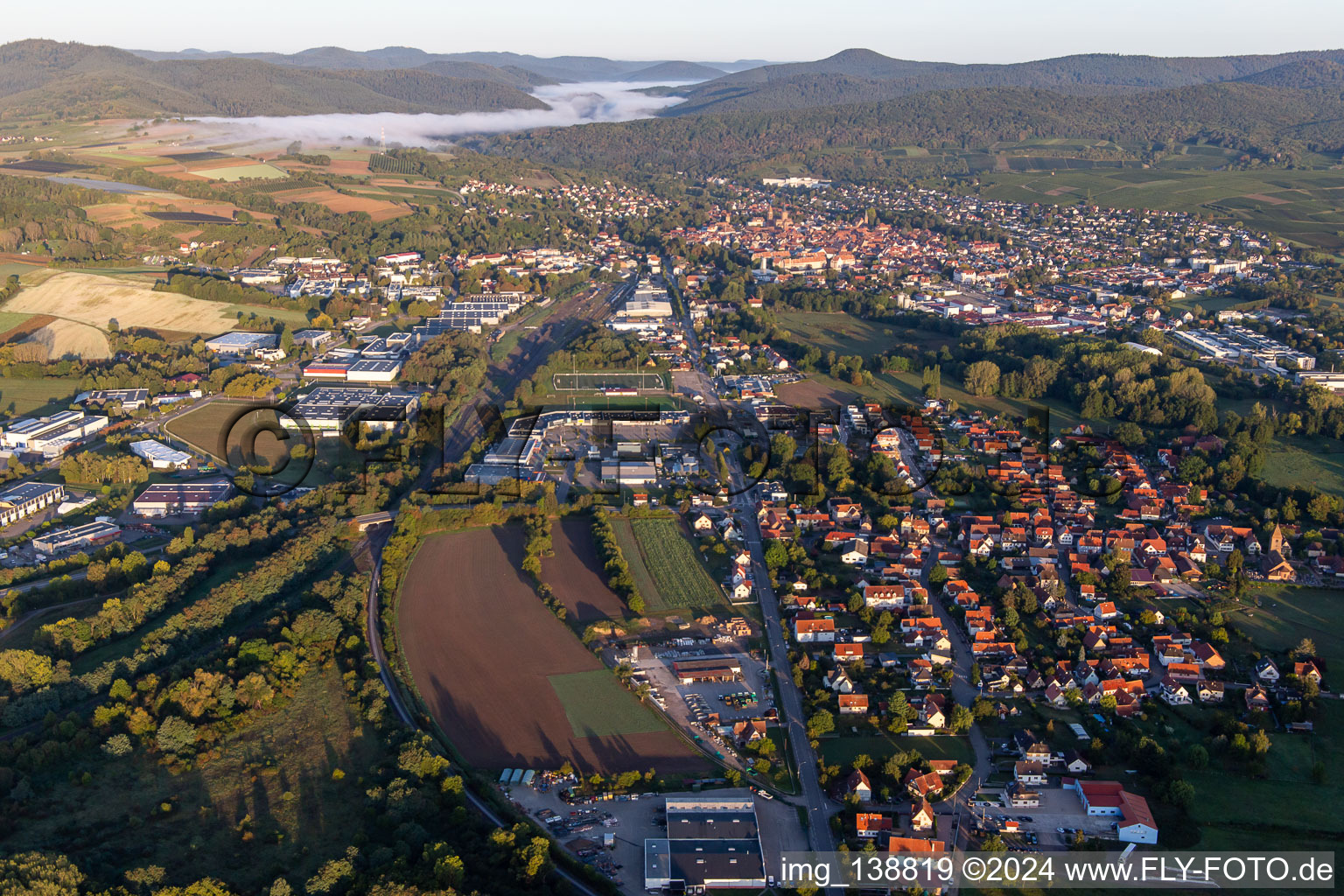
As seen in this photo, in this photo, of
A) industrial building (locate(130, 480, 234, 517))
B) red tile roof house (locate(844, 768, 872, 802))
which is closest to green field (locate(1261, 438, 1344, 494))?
red tile roof house (locate(844, 768, 872, 802))

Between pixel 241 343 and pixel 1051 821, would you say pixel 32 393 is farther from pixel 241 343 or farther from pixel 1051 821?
pixel 1051 821

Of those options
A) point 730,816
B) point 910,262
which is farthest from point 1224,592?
point 910,262

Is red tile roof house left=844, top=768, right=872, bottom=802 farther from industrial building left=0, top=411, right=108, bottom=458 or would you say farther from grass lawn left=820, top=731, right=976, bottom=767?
industrial building left=0, top=411, right=108, bottom=458

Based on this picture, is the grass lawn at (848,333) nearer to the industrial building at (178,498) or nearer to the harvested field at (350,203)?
the industrial building at (178,498)

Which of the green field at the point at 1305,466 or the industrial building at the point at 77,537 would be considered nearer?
the industrial building at the point at 77,537

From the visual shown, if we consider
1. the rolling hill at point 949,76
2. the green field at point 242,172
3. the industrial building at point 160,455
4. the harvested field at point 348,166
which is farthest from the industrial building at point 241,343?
the rolling hill at point 949,76

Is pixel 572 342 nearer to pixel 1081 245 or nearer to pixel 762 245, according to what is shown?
pixel 762 245
